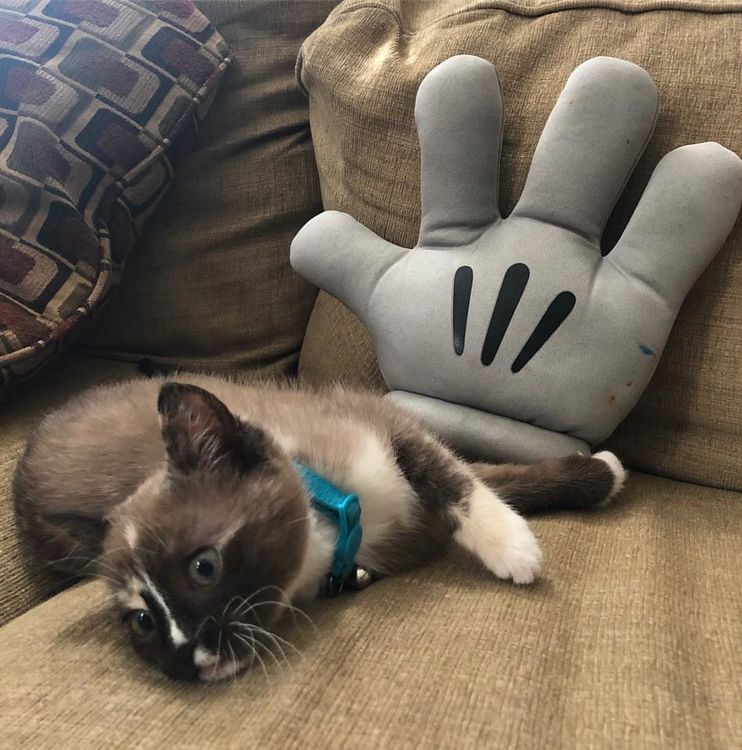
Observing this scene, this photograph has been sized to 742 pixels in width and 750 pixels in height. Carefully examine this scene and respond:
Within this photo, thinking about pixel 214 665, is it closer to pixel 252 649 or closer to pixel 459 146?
pixel 252 649

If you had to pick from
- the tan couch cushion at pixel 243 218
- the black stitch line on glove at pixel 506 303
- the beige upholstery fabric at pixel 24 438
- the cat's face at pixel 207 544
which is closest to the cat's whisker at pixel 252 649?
the cat's face at pixel 207 544

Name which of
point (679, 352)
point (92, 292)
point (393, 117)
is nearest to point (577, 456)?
point (679, 352)

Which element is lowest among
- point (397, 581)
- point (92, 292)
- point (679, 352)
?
point (397, 581)

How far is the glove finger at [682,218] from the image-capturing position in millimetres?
931

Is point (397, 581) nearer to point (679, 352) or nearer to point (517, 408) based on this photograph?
point (517, 408)

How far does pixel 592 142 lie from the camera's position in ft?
3.17

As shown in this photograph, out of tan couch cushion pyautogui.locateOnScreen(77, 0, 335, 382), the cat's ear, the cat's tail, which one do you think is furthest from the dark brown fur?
tan couch cushion pyautogui.locateOnScreen(77, 0, 335, 382)

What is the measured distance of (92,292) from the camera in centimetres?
127

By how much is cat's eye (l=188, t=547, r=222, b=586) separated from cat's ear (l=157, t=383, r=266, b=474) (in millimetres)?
109

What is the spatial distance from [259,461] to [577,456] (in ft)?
1.44

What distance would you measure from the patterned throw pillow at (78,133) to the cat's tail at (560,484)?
0.76 m

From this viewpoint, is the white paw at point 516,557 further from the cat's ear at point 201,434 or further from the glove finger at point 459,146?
the glove finger at point 459,146

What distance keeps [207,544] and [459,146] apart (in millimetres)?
635

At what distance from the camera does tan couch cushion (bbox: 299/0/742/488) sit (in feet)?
3.32
